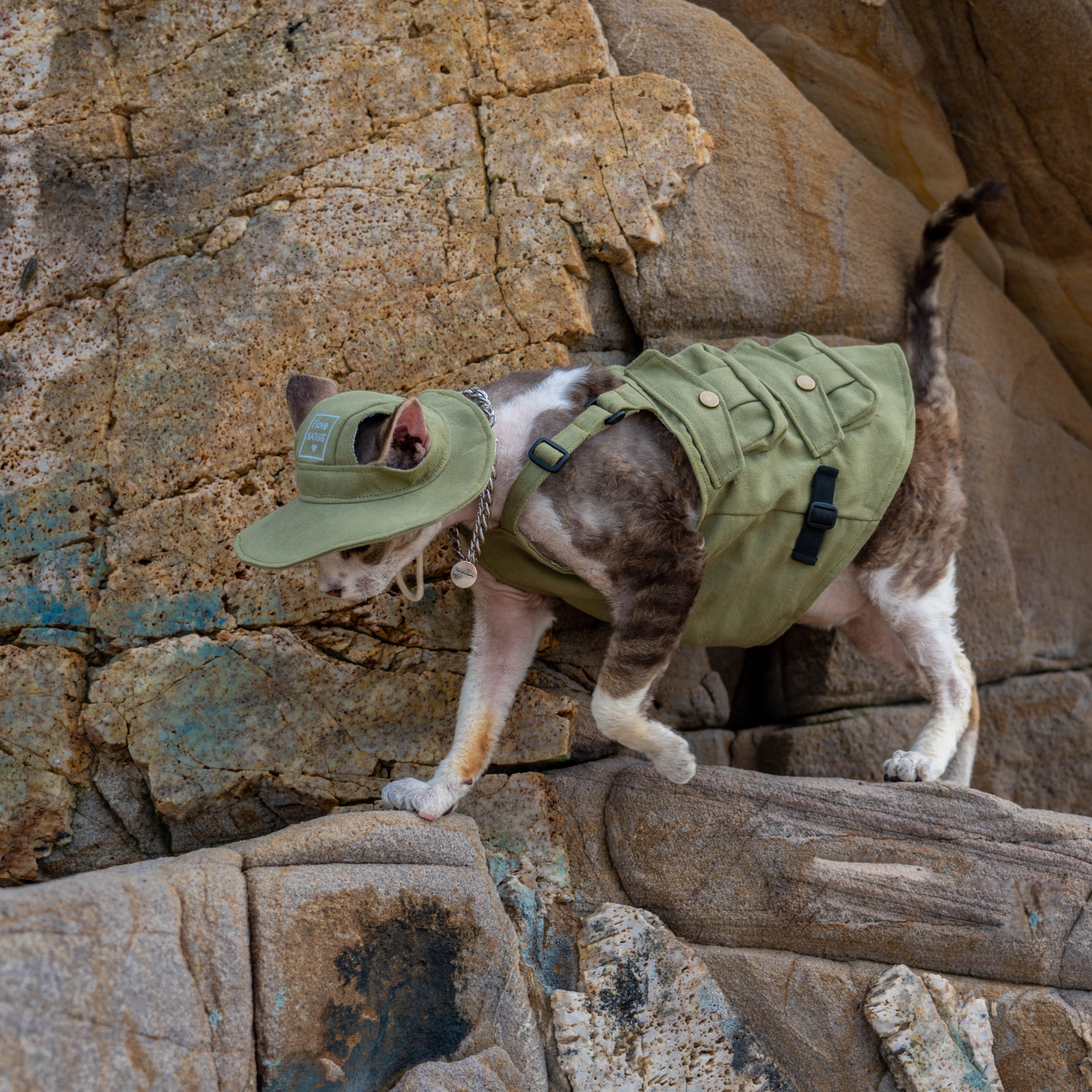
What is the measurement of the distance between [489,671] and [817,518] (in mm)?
1115

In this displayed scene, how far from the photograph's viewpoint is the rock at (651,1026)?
8.45 feet

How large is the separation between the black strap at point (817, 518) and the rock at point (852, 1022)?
1.17 meters

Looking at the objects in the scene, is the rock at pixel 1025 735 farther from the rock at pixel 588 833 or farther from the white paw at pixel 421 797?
the white paw at pixel 421 797

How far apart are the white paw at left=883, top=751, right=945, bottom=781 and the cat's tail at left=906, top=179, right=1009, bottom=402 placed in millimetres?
1261

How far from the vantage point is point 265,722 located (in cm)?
309

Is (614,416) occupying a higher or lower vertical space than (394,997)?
higher

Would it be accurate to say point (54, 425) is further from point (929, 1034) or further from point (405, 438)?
point (929, 1034)

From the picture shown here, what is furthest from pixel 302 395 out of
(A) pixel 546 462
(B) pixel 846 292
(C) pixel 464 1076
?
(B) pixel 846 292

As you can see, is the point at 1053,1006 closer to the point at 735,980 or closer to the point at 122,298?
the point at 735,980

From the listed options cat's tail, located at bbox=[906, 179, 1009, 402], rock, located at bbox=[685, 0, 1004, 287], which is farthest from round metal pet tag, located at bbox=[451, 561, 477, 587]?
rock, located at bbox=[685, 0, 1004, 287]

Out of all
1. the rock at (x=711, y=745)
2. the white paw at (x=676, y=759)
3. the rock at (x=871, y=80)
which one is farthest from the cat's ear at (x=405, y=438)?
the rock at (x=871, y=80)

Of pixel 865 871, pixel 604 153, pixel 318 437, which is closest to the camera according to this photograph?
pixel 318 437

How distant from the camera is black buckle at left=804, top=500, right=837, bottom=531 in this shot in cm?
298

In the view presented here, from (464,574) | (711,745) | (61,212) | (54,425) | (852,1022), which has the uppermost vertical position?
(61,212)
